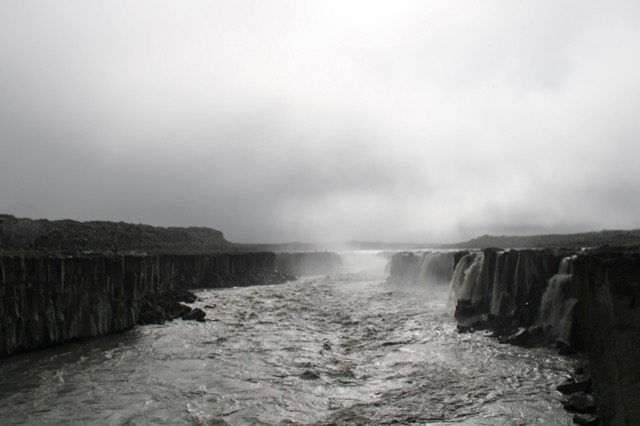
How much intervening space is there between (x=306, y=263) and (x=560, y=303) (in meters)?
68.8

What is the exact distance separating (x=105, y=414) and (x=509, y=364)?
15.1 m

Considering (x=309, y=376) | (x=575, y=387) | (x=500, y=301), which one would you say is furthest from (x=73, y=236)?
(x=575, y=387)

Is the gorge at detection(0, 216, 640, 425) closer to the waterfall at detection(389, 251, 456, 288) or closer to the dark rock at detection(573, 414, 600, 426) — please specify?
the dark rock at detection(573, 414, 600, 426)

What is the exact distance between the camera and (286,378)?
17375 millimetres

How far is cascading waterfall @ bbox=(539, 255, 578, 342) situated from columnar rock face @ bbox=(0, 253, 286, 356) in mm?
22916

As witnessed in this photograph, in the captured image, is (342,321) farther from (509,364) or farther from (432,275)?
(432,275)

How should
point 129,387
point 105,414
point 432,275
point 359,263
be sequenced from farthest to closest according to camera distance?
point 359,263
point 432,275
point 129,387
point 105,414

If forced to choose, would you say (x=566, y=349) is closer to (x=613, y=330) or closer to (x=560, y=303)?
(x=560, y=303)

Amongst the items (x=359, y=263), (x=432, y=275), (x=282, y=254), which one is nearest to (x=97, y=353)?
(x=432, y=275)

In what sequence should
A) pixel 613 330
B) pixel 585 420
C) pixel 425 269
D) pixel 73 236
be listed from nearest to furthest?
1. pixel 613 330
2. pixel 585 420
3. pixel 425 269
4. pixel 73 236

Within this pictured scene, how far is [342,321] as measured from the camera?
30828 millimetres

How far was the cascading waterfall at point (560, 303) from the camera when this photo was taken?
834 inches

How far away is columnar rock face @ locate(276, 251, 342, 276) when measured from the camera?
8450 cm

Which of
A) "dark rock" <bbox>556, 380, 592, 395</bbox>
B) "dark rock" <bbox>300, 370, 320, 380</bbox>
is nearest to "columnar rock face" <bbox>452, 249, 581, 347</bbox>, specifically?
"dark rock" <bbox>556, 380, 592, 395</bbox>
